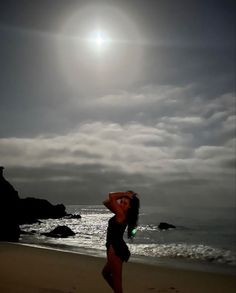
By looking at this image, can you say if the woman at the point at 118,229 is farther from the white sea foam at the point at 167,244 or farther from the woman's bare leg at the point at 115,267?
the white sea foam at the point at 167,244

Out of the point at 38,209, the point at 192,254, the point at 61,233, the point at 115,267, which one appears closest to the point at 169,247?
the point at 192,254

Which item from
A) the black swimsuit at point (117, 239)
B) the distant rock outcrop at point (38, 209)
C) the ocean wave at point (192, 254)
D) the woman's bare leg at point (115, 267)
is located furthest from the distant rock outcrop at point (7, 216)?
the distant rock outcrop at point (38, 209)

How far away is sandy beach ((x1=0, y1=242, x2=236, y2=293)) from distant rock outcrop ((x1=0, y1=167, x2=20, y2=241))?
66.6 feet

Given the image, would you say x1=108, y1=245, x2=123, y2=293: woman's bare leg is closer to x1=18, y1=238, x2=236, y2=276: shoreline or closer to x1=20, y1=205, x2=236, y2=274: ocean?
x1=20, y1=205, x2=236, y2=274: ocean

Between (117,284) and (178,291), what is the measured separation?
4414 mm

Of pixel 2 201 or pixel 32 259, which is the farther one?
pixel 2 201

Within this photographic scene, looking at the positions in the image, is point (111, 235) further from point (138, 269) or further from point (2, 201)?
point (2, 201)

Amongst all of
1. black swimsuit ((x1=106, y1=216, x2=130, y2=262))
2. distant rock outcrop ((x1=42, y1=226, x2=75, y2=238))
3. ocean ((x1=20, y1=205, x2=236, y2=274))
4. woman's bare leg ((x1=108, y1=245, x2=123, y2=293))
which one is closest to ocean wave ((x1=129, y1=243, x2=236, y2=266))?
ocean ((x1=20, y1=205, x2=236, y2=274))

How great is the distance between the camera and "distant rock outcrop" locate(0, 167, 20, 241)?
33875 mm

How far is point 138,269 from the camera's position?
1373 cm

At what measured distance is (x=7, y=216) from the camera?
118ft

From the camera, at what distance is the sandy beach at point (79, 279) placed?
9.45 metres

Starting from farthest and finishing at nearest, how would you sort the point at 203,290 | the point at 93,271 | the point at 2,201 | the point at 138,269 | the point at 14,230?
the point at 2,201, the point at 14,230, the point at 138,269, the point at 93,271, the point at 203,290

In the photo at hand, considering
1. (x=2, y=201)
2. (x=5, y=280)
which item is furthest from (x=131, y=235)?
(x=2, y=201)
